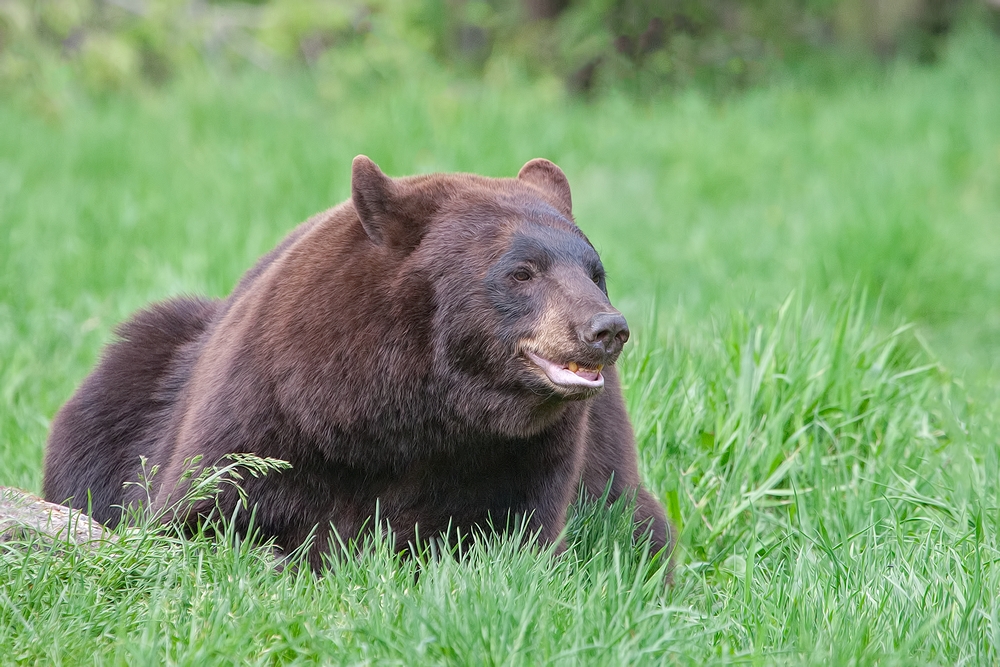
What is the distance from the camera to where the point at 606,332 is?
295 centimetres

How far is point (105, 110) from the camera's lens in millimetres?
10195

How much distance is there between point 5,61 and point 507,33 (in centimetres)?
513

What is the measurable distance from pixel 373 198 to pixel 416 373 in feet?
1.65

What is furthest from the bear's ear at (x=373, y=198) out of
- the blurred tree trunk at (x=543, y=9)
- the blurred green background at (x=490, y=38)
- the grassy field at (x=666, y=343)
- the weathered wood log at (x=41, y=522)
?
the blurred tree trunk at (x=543, y=9)

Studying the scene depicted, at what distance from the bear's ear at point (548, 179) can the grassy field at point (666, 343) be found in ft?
3.14

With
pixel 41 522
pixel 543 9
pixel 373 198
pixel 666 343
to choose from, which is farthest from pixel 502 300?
pixel 543 9

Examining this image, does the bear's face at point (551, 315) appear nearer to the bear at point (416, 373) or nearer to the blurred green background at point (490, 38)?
the bear at point (416, 373)

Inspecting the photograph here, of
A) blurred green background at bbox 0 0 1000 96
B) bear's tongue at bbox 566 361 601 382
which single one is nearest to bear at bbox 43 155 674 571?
bear's tongue at bbox 566 361 601 382

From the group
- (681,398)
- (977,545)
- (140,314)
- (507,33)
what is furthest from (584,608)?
(507,33)

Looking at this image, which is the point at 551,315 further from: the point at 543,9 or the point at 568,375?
the point at 543,9

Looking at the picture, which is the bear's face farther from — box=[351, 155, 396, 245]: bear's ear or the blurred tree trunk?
the blurred tree trunk

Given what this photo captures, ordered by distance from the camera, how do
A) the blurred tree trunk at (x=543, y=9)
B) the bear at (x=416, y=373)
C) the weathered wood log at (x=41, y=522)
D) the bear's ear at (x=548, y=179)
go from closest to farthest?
the weathered wood log at (x=41, y=522) < the bear at (x=416, y=373) < the bear's ear at (x=548, y=179) < the blurred tree trunk at (x=543, y=9)

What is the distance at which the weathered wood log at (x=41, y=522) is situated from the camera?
113 inches

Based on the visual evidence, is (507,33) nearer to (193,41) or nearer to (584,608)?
(193,41)
